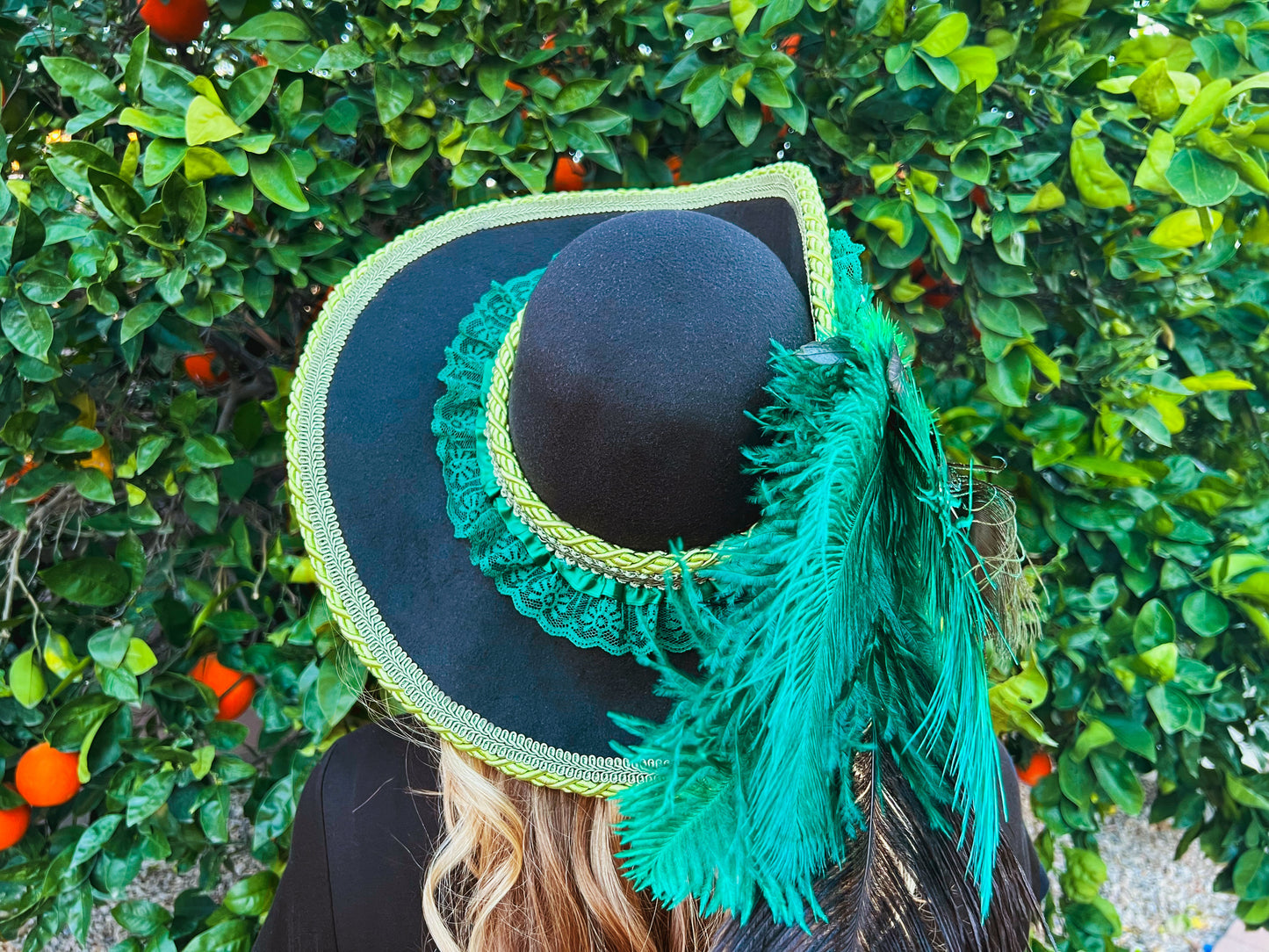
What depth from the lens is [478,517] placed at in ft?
3.32

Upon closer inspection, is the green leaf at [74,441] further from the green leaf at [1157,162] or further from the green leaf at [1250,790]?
the green leaf at [1250,790]

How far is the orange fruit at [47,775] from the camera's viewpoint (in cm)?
135

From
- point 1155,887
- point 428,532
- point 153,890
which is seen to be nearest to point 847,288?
point 428,532

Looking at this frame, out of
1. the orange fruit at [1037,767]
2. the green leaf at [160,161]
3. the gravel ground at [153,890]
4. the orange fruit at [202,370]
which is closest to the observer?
the green leaf at [160,161]

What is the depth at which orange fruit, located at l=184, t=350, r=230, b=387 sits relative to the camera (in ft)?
5.15

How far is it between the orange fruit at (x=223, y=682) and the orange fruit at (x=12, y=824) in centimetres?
34

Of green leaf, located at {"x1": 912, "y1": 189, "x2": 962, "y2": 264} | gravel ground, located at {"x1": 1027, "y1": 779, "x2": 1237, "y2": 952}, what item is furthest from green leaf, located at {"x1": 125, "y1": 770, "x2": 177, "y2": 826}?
gravel ground, located at {"x1": 1027, "y1": 779, "x2": 1237, "y2": 952}

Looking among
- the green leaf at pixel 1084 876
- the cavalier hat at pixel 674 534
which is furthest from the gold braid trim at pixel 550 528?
the green leaf at pixel 1084 876

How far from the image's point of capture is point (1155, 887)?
101 inches

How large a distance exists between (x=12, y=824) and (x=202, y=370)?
86cm

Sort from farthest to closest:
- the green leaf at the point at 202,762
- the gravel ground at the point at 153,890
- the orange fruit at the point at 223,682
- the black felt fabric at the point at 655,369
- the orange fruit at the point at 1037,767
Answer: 1. the gravel ground at the point at 153,890
2. the orange fruit at the point at 1037,767
3. the orange fruit at the point at 223,682
4. the green leaf at the point at 202,762
5. the black felt fabric at the point at 655,369

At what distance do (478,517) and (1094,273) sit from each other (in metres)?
1.21

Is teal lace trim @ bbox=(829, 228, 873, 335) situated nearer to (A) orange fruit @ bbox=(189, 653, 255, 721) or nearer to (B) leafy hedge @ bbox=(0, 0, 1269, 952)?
(B) leafy hedge @ bbox=(0, 0, 1269, 952)

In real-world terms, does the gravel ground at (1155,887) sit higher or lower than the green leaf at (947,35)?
lower
